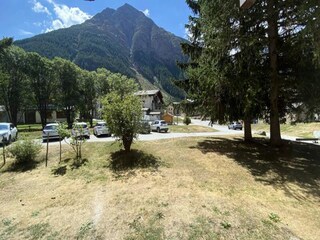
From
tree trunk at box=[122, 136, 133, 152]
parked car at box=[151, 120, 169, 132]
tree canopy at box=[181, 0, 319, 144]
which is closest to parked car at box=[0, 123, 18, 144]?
tree trunk at box=[122, 136, 133, 152]

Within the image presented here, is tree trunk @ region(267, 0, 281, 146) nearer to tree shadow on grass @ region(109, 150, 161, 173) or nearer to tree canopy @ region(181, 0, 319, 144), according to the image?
tree canopy @ region(181, 0, 319, 144)

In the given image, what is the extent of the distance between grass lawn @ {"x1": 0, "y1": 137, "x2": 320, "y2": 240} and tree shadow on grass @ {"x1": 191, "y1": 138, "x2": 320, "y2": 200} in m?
0.04

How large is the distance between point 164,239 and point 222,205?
2145 mm

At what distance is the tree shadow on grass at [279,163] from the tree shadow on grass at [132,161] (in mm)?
3037

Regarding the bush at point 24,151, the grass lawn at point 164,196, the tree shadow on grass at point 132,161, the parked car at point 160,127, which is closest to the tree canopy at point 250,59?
the grass lawn at point 164,196

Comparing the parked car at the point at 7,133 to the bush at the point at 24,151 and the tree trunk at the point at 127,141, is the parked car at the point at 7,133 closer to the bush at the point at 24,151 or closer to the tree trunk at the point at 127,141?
the bush at the point at 24,151

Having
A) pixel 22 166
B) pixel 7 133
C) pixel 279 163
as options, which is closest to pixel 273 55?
pixel 279 163

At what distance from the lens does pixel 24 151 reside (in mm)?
11805

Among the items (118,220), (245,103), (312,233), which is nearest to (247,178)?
(312,233)

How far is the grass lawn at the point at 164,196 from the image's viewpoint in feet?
19.6

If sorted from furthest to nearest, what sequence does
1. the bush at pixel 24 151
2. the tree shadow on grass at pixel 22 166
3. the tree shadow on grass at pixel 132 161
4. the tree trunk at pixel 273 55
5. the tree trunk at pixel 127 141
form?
1. the tree trunk at pixel 273 55
2. the tree trunk at pixel 127 141
3. the bush at pixel 24 151
4. the tree shadow on grass at pixel 22 166
5. the tree shadow on grass at pixel 132 161

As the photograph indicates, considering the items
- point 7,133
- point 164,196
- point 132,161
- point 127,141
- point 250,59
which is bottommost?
point 164,196

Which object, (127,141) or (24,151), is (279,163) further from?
(24,151)

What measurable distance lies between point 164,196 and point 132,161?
3.80m
